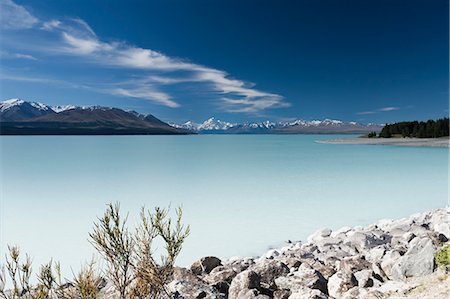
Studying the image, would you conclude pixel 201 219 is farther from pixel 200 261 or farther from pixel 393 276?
pixel 393 276

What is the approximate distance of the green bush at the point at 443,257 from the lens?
6.07m

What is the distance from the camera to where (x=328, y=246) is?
10602 mm

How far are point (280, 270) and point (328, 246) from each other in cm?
364

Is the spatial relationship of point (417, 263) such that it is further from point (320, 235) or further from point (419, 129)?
point (419, 129)

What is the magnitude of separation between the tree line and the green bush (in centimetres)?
7971

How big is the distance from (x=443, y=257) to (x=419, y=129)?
8445 cm

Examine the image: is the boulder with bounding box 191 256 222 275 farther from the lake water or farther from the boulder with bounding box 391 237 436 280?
the boulder with bounding box 391 237 436 280

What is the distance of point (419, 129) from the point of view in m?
81.5

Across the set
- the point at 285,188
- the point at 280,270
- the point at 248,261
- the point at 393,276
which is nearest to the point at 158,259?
the point at 248,261

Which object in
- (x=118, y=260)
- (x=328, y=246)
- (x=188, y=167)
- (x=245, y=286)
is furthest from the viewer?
(x=188, y=167)

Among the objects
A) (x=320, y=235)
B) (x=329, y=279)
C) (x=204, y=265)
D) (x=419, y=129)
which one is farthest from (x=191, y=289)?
(x=419, y=129)

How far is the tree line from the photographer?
77.0 metres

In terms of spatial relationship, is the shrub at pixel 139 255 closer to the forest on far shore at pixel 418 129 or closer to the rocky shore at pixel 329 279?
the rocky shore at pixel 329 279

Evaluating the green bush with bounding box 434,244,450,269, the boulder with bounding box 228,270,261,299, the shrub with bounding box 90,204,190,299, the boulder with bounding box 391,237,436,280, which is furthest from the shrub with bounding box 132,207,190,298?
the green bush with bounding box 434,244,450,269
